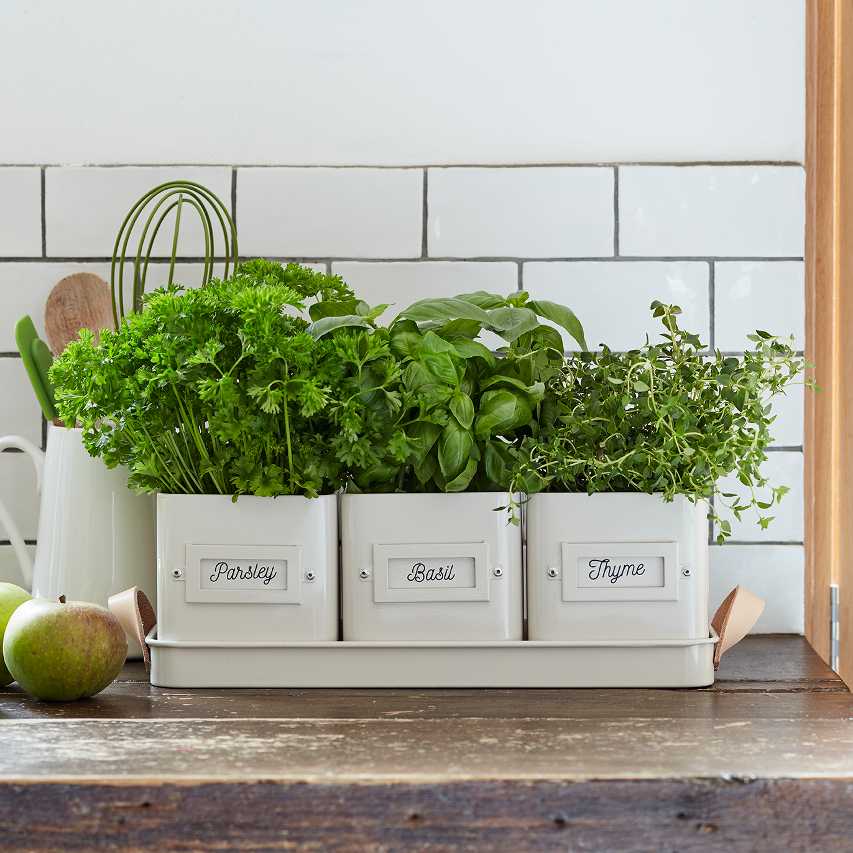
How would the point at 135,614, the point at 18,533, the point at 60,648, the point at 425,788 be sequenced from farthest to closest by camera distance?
the point at 18,533 → the point at 135,614 → the point at 60,648 → the point at 425,788

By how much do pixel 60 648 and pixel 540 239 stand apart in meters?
0.63

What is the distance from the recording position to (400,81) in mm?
1053

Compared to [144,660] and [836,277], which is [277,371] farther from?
[836,277]

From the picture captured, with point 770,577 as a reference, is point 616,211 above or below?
above

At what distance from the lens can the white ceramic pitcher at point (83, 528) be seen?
0.90m

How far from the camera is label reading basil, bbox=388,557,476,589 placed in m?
0.77

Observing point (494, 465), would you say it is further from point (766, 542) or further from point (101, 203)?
point (101, 203)

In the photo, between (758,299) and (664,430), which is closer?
(664,430)

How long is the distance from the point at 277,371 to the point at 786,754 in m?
0.43

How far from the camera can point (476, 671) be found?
78cm

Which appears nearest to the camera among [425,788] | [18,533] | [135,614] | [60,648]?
[425,788]

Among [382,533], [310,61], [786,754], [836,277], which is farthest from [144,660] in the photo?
[836,277]

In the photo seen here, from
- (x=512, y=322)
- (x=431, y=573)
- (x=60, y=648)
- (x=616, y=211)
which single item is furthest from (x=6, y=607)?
(x=616, y=211)

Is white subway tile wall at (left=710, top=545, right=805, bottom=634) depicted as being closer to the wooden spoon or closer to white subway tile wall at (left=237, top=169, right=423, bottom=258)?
white subway tile wall at (left=237, top=169, right=423, bottom=258)
